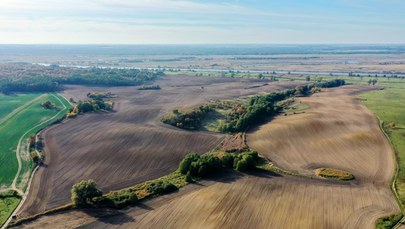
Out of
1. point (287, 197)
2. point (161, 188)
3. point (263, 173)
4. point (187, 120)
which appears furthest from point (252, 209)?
point (187, 120)

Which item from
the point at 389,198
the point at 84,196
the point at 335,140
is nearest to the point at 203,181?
the point at 84,196

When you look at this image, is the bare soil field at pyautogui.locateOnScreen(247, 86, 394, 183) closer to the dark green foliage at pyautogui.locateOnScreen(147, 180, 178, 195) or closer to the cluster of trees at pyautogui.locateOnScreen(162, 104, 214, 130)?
the cluster of trees at pyautogui.locateOnScreen(162, 104, 214, 130)

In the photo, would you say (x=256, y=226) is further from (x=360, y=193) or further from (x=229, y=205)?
(x=360, y=193)

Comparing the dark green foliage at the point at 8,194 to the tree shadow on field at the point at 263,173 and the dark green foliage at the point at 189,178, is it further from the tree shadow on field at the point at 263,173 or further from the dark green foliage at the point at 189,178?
the tree shadow on field at the point at 263,173

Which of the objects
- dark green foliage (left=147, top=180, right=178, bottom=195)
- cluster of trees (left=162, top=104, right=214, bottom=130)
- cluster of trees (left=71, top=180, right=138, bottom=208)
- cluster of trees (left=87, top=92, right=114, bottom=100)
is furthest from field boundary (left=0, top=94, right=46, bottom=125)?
dark green foliage (left=147, top=180, right=178, bottom=195)

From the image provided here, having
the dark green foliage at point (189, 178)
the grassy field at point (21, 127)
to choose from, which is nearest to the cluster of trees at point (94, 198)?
the dark green foliage at point (189, 178)
